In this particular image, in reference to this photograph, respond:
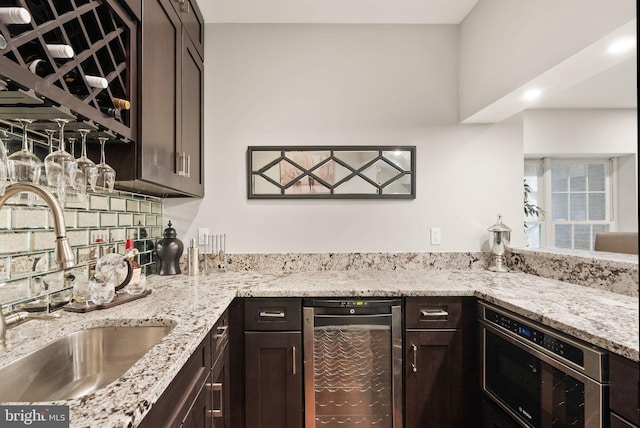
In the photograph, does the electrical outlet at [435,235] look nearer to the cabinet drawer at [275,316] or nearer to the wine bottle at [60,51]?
the cabinet drawer at [275,316]

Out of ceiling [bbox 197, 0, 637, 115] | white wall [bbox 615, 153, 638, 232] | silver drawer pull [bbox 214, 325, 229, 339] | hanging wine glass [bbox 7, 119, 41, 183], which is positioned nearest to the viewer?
hanging wine glass [bbox 7, 119, 41, 183]

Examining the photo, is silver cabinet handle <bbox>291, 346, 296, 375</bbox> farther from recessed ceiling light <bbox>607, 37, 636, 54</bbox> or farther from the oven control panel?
recessed ceiling light <bbox>607, 37, 636, 54</bbox>

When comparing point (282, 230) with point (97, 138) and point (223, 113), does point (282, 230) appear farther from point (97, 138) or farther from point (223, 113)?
point (97, 138)

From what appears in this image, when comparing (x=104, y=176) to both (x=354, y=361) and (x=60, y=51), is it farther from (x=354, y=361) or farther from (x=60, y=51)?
(x=354, y=361)

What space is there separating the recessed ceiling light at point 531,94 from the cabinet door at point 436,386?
130 cm

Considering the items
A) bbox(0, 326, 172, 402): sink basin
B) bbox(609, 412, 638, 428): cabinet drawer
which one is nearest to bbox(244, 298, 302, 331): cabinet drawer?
bbox(0, 326, 172, 402): sink basin

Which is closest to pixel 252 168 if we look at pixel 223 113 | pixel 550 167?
pixel 223 113

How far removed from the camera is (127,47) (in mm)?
1253

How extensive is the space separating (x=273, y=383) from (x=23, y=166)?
1.38 metres

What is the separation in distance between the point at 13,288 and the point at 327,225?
1.61m

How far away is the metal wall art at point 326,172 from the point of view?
2.28 metres

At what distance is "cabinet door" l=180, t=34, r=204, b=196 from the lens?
1.84 m

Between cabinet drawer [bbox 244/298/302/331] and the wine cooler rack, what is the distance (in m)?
0.98

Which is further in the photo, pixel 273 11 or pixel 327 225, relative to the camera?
pixel 327 225
